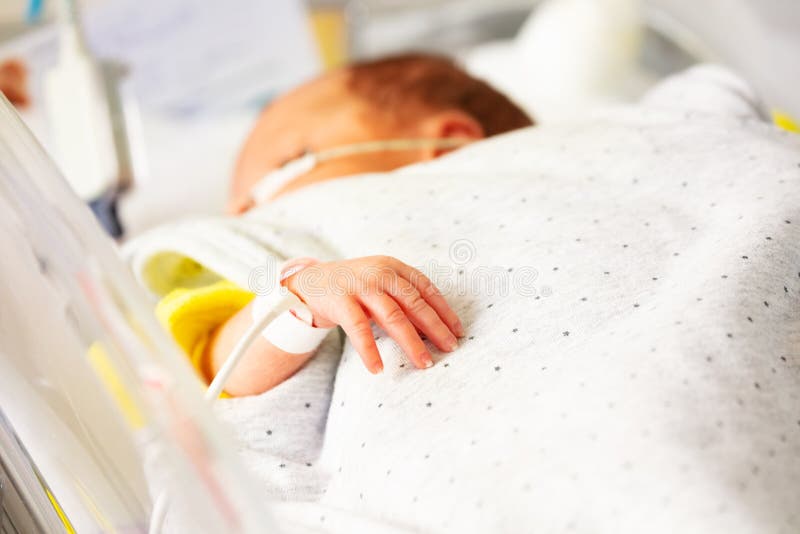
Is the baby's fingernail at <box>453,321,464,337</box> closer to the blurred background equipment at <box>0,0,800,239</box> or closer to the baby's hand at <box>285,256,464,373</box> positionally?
the baby's hand at <box>285,256,464,373</box>

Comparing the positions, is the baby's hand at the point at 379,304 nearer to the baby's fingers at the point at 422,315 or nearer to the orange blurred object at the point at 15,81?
the baby's fingers at the point at 422,315

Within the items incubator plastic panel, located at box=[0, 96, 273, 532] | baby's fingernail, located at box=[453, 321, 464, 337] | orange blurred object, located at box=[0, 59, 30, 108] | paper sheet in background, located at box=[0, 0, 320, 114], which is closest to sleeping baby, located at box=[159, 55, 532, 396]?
baby's fingernail, located at box=[453, 321, 464, 337]

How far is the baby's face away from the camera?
1080 millimetres

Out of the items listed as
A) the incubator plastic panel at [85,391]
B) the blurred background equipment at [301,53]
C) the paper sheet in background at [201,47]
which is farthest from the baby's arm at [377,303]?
the paper sheet in background at [201,47]

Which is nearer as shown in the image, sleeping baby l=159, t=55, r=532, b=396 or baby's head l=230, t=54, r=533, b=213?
sleeping baby l=159, t=55, r=532, b=396

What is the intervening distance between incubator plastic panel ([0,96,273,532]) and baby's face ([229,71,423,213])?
0.53 meters

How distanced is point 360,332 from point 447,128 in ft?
1.76

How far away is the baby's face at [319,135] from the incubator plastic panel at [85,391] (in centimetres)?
53

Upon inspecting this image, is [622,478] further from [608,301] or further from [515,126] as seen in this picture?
[515,126]

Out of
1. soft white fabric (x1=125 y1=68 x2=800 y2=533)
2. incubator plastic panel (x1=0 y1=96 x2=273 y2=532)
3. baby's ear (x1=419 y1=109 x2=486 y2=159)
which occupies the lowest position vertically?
baby's ear (x1=419 y1=109 x2=486 y2=159)

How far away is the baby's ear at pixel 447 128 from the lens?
1113 millimetres

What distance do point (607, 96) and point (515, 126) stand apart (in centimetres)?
28

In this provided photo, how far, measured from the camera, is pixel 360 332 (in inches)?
25.5

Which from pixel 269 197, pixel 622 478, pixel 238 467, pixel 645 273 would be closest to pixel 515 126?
pixel 269 197
